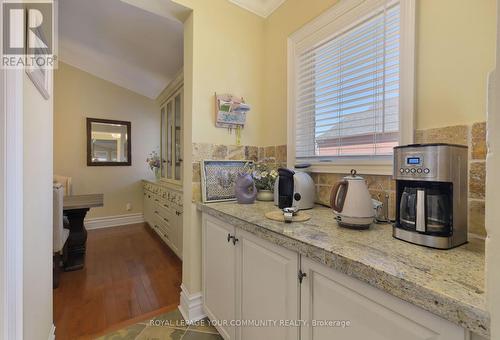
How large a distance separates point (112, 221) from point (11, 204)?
399 centimetres

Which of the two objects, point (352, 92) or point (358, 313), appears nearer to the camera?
point (358, 313)

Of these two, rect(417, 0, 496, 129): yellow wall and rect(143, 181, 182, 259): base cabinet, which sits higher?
rect(417, 0, 496, 129): yellow wall

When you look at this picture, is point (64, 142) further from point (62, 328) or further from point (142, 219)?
point (62, 328)

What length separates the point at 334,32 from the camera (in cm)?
146

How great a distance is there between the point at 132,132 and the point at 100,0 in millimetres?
2596

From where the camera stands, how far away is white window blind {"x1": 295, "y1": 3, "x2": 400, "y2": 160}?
3.90 ft

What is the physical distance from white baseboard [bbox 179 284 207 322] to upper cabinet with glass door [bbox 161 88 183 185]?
1.57 meters

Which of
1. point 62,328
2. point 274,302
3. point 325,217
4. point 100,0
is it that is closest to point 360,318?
point 274,302

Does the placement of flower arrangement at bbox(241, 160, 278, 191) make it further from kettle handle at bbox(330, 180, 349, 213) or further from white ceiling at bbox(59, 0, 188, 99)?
white ceiling at bbox(59, 0, 188, 99)

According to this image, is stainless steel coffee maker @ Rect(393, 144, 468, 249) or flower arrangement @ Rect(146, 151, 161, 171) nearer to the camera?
stainless steel coffee maker @ Rect(393, 144, 468, 249)

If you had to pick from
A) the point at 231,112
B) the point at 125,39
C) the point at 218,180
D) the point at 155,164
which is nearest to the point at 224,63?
the point at 231,112

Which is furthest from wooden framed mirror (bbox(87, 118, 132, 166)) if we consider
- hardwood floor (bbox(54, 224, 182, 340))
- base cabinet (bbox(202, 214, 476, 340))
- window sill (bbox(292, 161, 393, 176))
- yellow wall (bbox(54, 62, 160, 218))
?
window sill (bbox(292, 161, 393, 176))

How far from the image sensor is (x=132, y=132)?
434cm
